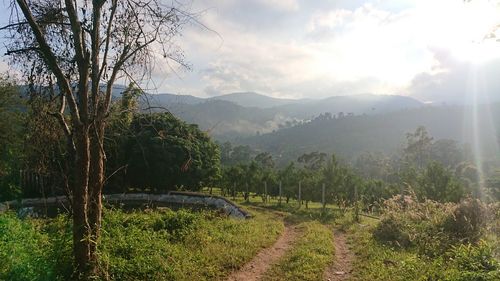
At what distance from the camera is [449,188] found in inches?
1046

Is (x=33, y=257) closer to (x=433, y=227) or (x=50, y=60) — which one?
(x=50, y=60)

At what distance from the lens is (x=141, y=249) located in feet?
31.1

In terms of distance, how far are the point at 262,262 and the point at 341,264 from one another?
7.43 feet

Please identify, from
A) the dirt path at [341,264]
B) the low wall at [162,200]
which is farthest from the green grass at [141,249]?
the low wall at [162,200]

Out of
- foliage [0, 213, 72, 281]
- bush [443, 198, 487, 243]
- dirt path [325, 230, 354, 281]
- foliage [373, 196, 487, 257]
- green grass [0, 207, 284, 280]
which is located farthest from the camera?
bush [443, 198, 487, 243]

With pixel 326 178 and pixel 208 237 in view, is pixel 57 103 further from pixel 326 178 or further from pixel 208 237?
pixel 326 178

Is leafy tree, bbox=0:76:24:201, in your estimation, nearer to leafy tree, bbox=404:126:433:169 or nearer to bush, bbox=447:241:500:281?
bush, bbox=447:241:500:281

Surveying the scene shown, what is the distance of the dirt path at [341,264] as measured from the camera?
991 centimetres

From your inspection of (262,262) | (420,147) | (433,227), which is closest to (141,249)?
(262,262)

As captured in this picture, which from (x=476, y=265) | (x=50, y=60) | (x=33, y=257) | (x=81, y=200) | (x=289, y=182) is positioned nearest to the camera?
(x=50, y=60)

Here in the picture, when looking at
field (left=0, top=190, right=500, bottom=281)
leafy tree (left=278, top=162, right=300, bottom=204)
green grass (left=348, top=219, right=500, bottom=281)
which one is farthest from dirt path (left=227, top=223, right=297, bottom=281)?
leafy tree (left=278, top=162, right=300, bottom=204)

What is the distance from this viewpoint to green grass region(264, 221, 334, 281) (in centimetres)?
958

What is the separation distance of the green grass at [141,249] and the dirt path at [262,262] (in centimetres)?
21

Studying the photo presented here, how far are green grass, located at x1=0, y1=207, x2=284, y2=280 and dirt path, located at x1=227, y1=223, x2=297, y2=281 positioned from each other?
21 centimetres
